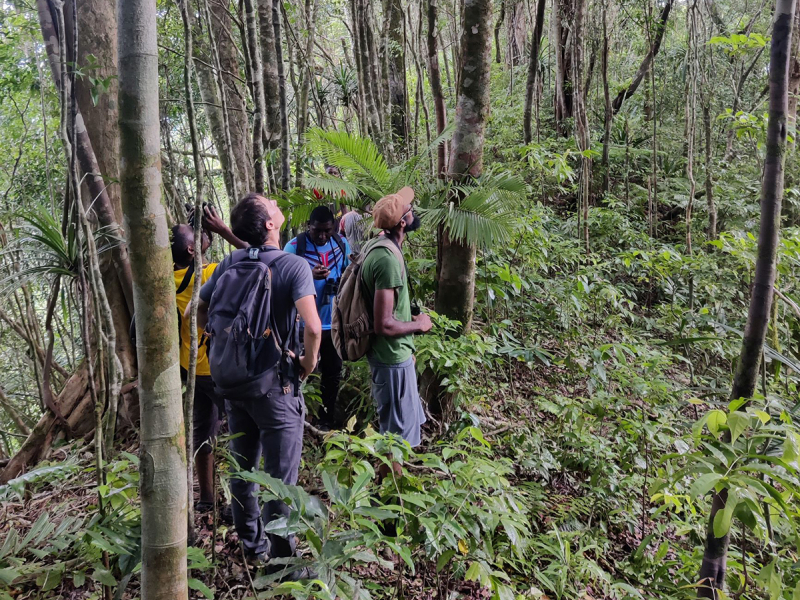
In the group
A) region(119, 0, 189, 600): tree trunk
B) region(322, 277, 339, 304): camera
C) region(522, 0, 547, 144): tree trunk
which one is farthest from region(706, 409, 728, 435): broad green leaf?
region(522, 0, 547, 144): tree trunk

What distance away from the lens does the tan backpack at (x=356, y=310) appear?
2.84 metres

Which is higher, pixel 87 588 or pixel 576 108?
pixel 576 108

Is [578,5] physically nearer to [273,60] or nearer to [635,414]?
[273,60]

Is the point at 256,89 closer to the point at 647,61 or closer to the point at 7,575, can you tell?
the point at 7,575

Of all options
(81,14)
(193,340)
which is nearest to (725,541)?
(193,340)

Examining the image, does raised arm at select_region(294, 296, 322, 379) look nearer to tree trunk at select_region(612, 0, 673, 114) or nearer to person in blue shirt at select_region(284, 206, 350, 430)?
person in blue shirt at select_region(284, 206, 350, 430)

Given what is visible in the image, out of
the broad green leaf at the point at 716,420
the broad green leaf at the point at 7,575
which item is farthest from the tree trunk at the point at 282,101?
the broad green leaf at the point at 716,420

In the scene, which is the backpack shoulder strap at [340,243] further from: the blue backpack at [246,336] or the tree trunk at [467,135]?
the blue backpack at [246,336]

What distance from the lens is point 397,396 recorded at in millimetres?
2875

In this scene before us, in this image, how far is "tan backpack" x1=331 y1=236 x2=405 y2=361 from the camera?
2838mm

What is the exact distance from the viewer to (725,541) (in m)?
1.81

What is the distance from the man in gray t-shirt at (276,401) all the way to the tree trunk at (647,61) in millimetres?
8309

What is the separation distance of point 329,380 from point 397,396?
143 cm

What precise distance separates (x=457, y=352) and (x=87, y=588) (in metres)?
2.55
